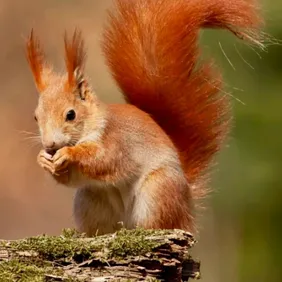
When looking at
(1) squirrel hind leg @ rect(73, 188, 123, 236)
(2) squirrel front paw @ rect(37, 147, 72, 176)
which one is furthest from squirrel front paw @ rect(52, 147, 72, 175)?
(1) squirrel hind leg @ rect(73, 188, 123, 236)

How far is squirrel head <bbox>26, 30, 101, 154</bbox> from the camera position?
114 inches

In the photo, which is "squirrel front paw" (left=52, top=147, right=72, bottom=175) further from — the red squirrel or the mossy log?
the mossy log

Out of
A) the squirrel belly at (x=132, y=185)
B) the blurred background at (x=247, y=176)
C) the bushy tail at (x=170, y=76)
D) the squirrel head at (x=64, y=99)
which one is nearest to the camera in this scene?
the squirrel head at (x=64, y=99)

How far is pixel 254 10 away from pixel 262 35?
0.09m

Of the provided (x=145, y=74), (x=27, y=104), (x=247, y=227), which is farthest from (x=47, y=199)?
(x=145, y=74)

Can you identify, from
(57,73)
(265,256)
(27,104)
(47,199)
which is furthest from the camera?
(27,104)

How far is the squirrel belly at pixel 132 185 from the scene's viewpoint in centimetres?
300

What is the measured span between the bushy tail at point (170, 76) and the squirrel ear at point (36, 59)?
0.29 metres

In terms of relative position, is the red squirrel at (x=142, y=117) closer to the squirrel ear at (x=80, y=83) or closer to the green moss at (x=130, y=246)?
the squirrel ear at (x=80, y=83)

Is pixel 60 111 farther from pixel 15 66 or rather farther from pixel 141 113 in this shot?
pixel 15 66

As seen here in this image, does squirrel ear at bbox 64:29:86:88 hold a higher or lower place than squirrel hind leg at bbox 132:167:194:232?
higher

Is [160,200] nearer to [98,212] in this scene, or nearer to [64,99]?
[98,212]

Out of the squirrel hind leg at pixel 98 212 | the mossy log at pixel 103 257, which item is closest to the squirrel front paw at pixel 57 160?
the squirrel hind leg at pixel 98 212

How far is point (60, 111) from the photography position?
9.61 ft
